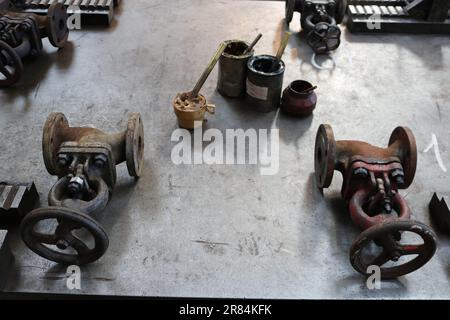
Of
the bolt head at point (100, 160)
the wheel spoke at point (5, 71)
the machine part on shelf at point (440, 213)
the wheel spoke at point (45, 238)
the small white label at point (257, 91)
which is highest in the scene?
the bolt head at point (100, 160)

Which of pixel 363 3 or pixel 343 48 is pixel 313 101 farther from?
pixel 363 3

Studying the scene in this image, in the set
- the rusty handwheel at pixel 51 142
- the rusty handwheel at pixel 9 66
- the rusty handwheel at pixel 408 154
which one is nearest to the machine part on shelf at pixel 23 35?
the rusty handwheel at pixel 9 66

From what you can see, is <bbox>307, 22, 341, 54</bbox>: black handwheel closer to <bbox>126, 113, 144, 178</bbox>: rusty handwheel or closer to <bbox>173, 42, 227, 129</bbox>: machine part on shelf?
<bbox>173, 42, 227, 129</bbox>: machine part on shelf

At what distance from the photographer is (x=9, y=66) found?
86.5 inches

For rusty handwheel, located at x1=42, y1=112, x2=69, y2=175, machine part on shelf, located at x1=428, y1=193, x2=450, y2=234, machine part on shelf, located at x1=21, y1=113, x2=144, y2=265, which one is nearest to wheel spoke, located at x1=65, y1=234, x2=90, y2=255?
machine part on shelf, located at x1=21, y1=113, x2=144, y2=265

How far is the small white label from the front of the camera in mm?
2049

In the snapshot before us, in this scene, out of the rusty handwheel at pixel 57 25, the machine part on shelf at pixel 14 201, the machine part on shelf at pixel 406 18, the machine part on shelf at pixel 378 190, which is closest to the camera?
the machine part on shelf at pixel 378 190

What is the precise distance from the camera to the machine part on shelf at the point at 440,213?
5.17 feet

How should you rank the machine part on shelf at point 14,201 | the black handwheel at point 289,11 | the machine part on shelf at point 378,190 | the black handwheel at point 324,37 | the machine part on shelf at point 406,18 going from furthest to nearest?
the machine part on shelf at point 406,18, the black handwheel at point 289,11, the black handwheel at point 324,37, the machine part on shelf at point 14,201, the machine part on shelf at point 378,190

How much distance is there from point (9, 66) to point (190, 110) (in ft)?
3.22

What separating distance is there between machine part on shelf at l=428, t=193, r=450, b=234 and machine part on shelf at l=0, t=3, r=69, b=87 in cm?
191

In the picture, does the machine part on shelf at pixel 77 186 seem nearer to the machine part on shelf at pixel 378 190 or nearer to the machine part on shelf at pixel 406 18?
the machine part on shelf at pixel 378 190

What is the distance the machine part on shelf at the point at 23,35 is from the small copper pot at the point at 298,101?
50.2 inches

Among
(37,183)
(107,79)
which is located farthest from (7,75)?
(37,183)
